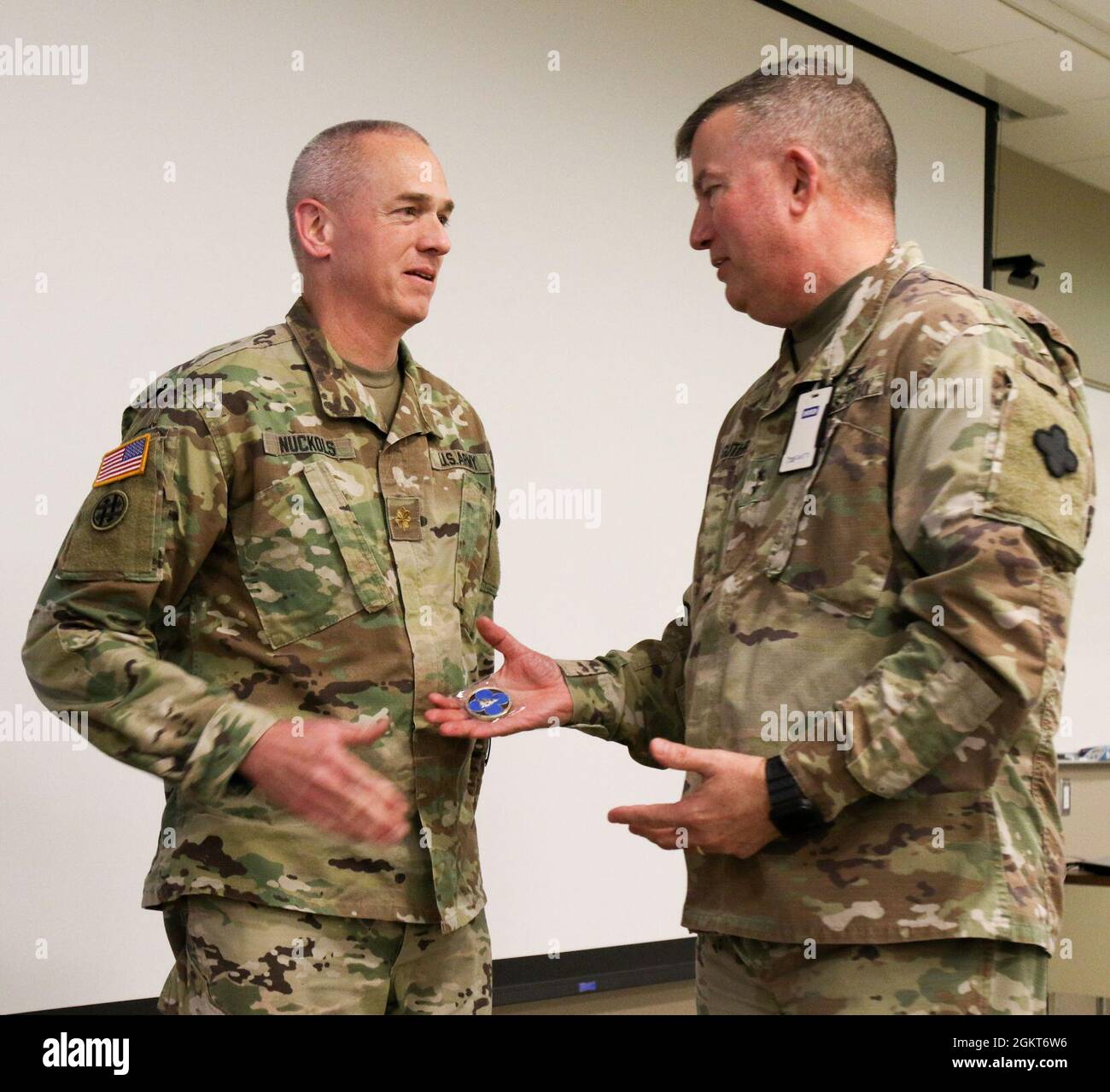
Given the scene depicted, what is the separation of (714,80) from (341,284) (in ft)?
8.44

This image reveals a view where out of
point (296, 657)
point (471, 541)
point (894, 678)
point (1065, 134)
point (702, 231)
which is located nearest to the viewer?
point (894, 678)

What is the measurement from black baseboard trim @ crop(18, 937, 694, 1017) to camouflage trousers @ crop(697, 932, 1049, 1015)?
1884mm

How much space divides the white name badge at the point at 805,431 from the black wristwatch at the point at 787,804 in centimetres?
38

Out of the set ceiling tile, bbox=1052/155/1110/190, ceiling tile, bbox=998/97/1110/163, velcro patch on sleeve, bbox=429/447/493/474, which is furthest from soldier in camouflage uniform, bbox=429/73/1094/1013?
ceiling tile, bbox=1052/155/1110/190

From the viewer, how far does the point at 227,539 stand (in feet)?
6.11

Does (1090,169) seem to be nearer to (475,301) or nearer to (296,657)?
(475,301)

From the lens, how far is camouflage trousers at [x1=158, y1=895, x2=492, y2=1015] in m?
1.75

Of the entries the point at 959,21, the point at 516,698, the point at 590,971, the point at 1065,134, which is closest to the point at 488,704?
the point at 516,698

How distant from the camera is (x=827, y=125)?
6.06 feet

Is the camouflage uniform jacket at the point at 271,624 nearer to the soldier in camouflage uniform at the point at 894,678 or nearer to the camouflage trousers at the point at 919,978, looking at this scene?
the soldier in camouflage uniform at the point at 894,678

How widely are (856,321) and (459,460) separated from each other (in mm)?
653

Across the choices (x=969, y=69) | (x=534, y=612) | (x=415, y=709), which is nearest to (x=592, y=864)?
(x=534, y=612)

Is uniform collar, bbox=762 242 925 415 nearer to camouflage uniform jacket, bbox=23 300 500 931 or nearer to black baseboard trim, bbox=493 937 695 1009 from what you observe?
camouflage uniform jacket, bbox=23 300 500 931

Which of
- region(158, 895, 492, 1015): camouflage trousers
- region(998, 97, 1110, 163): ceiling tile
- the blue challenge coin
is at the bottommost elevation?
region(158, 895, 492, 1015): camouflage trousers
